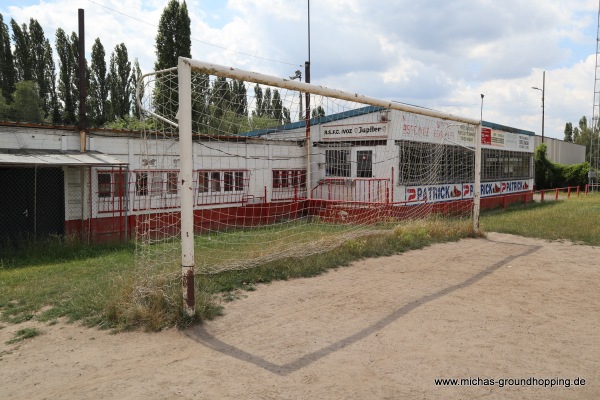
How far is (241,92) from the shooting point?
267 inches

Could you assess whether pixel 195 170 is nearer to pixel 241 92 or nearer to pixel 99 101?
pixel 241 92

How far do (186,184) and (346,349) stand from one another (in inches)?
95.2

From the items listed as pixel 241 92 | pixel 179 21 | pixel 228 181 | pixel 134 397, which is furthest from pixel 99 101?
pixel 134 397

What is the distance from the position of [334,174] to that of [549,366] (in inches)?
494

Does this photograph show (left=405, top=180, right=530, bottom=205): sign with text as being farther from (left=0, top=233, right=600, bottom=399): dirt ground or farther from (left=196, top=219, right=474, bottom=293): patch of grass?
(left=0, top=233, right=600, bottom=399): dirt ground

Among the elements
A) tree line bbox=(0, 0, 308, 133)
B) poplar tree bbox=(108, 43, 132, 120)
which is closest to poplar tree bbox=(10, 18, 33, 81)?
tree line bbox=(0, 0, 308, 133)

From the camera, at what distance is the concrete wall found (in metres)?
41.6

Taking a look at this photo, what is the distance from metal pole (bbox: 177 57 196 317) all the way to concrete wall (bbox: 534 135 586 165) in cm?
4017

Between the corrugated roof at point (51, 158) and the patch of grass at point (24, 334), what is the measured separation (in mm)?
4991

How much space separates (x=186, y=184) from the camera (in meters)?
5.04

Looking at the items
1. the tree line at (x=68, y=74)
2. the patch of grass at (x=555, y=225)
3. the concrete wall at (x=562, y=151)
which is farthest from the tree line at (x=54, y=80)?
the concrete wall at (x=562, y=151)

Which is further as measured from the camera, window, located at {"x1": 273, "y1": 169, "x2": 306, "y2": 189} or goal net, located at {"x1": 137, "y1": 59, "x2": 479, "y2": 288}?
window, located at {"x1": 273, "y1": 169, "x2": 306, "y2": 189}

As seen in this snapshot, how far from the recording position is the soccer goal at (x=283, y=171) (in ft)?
23.3

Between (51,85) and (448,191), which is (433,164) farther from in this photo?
(51,85)
